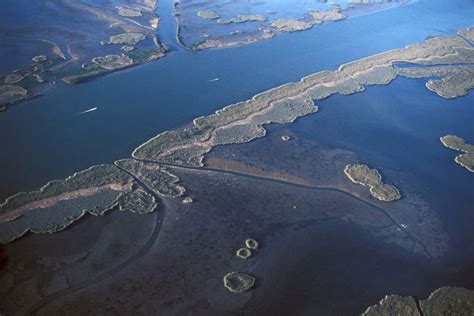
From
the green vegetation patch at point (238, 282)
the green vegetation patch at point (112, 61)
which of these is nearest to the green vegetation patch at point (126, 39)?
the green vegetation patch at point (112, 61)

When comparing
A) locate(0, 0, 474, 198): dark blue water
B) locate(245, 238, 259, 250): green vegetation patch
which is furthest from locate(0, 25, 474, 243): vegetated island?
locate(245, 238, 259, 250): green vegetation patch

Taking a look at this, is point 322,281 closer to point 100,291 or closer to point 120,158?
point 100,291

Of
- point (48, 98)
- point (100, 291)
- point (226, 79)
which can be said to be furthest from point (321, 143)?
point (48, 98)

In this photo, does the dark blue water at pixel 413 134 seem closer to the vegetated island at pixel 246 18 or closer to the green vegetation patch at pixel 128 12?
the vegetated island at pixel 246 18

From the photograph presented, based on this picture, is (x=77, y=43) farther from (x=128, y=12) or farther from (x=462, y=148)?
(x=462, y=148)

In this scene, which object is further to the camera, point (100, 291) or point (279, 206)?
point (279, 206)
